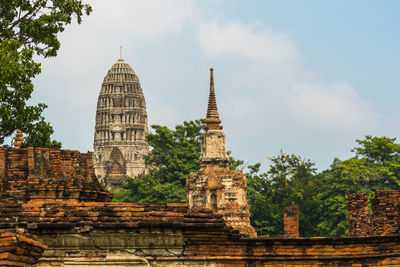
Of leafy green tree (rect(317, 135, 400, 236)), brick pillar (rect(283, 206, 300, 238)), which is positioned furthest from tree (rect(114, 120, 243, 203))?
brick pillar (rect(283, 206, 300, 238))

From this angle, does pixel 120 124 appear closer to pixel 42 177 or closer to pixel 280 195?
pixel 280 195

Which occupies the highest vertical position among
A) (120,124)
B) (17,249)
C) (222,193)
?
(120,124)

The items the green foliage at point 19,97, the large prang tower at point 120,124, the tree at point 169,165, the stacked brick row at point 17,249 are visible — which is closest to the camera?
the stacked brick row at point 17,249

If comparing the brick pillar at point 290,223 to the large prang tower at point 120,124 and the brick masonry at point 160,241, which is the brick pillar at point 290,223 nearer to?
the brick masonry at point 160,241

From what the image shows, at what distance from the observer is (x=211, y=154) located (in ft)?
193

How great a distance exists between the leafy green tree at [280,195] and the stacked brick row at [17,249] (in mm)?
55290

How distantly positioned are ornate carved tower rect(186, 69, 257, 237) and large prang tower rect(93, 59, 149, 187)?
238 ft

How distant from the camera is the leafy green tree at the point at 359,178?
6306cm

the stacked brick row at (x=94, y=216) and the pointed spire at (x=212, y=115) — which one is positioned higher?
the pointed spire at (x=212, y=115)

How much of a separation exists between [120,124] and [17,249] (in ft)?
416

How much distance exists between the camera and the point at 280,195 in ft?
238

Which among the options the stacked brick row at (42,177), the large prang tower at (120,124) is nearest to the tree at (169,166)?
the large prang tower at (120,124)

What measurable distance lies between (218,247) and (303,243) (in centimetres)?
147

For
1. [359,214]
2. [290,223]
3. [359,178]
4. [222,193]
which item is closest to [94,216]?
[359,214]
